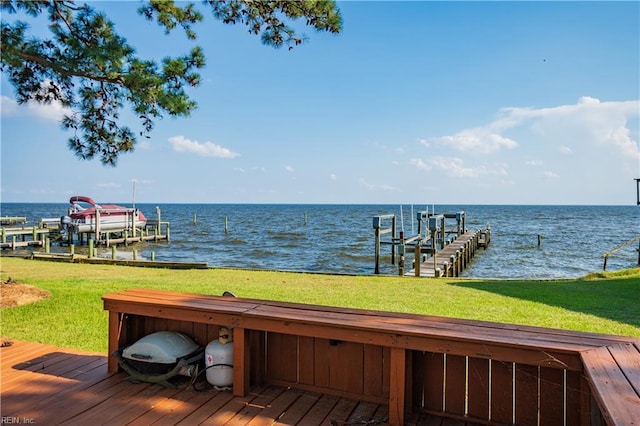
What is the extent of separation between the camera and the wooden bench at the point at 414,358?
7.63 feet

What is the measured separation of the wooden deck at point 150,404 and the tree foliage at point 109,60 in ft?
9.71

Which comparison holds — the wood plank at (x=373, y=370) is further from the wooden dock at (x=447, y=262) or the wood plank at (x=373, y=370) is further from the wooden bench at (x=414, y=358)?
the wooden dock at (x=447, y=262)

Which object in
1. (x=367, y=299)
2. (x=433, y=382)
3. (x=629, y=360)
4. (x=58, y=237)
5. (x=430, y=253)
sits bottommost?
(x=58, y=237)

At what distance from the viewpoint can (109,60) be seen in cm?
446

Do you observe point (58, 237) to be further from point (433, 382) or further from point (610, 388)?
point (610, 388)

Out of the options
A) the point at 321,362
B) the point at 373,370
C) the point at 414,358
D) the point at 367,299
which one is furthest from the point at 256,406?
the point at 367,299

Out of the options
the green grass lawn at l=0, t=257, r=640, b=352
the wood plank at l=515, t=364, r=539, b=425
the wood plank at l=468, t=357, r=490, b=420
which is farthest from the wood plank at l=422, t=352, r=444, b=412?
the green grass lawn at l=0, t=257, r=640, b=352

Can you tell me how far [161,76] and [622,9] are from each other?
9807 mm

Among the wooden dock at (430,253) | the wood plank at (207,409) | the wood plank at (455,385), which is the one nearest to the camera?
the wood plank at (207,409)

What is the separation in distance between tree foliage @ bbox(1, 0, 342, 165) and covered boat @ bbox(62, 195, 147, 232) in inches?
910

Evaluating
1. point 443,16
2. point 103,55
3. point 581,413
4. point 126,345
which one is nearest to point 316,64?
point 443,16

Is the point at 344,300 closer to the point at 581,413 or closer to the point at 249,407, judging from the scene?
the point at 249,407

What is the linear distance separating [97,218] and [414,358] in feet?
91.6

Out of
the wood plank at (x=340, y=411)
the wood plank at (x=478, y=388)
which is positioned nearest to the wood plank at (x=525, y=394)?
the wood plank at (x=478, y=388)
